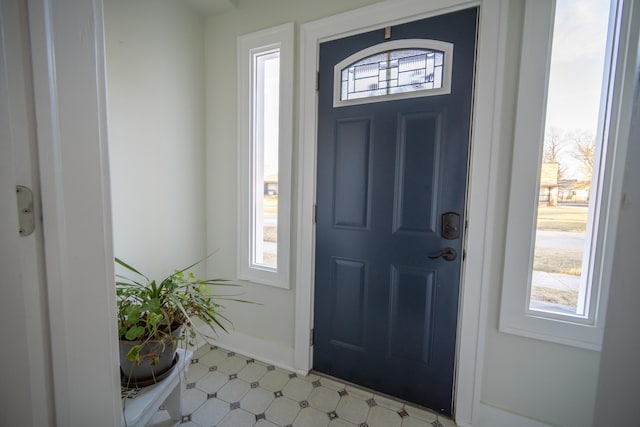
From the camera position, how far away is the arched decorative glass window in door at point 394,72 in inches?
49.8

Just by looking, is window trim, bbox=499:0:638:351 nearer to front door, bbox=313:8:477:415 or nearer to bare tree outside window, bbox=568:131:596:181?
bare tree outside window, bbox=568:131:596:181

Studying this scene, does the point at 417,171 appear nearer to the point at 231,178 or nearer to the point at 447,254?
the point at 447,254

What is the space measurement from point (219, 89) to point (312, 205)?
117 cm

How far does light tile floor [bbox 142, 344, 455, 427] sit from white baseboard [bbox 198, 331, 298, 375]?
6 centimetres

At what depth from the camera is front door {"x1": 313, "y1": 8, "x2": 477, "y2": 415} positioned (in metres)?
1.27

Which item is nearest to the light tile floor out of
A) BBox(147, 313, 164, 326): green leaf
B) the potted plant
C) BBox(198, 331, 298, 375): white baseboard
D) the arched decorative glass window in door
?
BBox(198, 331, 298, 375): white baseboard

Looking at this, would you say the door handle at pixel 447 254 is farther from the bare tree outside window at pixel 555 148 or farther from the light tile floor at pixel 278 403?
the light tile floor at pixel 278 403

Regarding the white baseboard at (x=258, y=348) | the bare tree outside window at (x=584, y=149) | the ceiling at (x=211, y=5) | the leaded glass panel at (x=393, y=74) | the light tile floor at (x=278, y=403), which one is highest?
the ceiling at (x=211, y=5)

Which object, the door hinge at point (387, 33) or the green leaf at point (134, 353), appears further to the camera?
the door hinge at point (387, 33)

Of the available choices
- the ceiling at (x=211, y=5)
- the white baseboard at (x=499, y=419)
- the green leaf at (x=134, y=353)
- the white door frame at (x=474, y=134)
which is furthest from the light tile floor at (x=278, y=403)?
the ceiling at (x=211, y=5)

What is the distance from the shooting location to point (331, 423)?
4.24 feet

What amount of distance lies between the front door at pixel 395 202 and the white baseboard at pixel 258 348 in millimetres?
298

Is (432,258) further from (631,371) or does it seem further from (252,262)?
(252,262)

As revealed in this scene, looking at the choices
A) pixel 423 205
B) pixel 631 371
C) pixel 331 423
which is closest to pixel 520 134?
pixel 423 205
